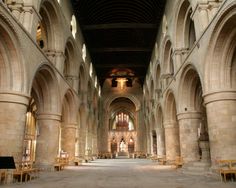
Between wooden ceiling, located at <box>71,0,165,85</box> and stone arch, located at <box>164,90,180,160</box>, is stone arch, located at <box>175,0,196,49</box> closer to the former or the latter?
stone arch, located at <box>164,90,180,160</box>

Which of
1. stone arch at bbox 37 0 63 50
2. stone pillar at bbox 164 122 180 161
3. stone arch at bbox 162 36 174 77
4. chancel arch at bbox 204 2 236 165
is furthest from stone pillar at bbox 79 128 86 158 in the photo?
chancel arch at bbox 204 2 236 165

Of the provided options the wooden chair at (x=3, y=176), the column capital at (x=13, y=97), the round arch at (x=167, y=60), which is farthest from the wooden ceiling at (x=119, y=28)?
the wooden chair at (x=3, y=176)

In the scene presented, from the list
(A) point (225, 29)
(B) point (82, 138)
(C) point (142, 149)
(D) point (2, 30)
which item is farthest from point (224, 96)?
(C) point (142, 149)

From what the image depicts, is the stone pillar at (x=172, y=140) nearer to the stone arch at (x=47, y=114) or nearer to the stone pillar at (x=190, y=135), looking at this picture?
the stone pillar at (x=190, y=135)

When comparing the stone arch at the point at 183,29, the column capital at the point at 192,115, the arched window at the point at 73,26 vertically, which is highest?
the arched window at the point at 73,26

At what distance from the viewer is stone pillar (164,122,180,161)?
17844 mm

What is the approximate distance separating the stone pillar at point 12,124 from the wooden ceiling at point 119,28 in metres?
12.0

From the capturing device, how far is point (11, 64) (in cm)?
968

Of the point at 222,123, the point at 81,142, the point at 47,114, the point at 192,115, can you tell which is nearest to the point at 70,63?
the point at 47,114

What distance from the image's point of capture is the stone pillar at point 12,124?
8.80 metres

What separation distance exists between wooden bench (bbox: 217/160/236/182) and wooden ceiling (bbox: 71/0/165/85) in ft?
46.9

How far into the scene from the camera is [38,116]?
1416cm

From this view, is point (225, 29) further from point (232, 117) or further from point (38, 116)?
point (38, 116)

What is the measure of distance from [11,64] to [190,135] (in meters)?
9.89
